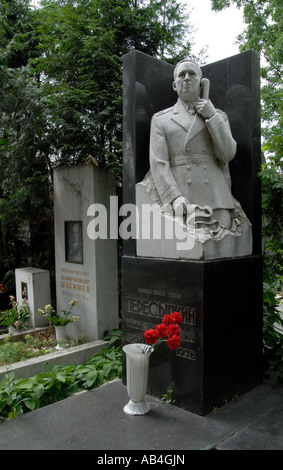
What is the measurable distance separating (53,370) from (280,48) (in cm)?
998

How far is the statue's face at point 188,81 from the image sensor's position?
372 centimetres

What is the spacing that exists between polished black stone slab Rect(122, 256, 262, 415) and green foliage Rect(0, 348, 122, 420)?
0.58 meters

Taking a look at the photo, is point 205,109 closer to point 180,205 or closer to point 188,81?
point 188,81

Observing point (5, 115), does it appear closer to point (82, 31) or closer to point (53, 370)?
point (82, 31)

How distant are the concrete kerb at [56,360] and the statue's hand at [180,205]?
2972 millimetres

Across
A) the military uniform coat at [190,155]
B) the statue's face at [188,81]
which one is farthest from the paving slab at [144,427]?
the statue's face at [188,81]

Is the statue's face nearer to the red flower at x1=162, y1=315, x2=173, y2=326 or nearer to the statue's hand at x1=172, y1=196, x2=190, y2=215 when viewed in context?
the statue's hand at x1=172, y1=196, x2=190, y2=215

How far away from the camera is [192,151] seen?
374 centimetres

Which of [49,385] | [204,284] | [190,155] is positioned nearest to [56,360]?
[49,385]

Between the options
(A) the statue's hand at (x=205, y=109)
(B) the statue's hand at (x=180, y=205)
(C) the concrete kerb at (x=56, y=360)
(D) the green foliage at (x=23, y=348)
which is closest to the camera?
(B) the statue's hand at (x=180, y=205)

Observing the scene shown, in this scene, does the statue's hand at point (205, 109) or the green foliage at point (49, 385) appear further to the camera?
the statue's hand at point (205, 109)

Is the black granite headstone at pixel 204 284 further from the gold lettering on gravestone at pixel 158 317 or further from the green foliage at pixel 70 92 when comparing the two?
the green foliage at pixel 70 92

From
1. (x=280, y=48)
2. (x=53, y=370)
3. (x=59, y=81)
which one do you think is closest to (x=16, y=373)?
(x=53, y=370)

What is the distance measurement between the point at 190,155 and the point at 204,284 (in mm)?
1323
